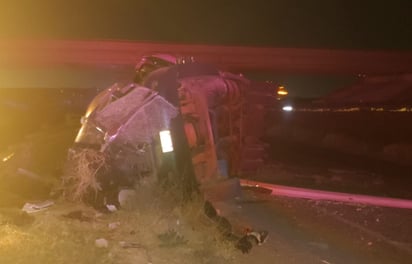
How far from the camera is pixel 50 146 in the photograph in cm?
960

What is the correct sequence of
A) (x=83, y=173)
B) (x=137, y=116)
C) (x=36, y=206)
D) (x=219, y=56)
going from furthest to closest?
(x=219, y=56)
(x=137, y=116)
(x=83, y=173)
(x=36, y=206)

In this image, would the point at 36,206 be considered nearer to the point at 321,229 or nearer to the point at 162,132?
the point at 162,132

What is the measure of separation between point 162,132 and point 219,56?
14924 millimetres

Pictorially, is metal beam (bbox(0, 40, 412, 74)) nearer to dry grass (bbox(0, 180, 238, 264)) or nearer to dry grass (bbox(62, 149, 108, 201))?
dry grass (bbox(62, 149, 108, 201))

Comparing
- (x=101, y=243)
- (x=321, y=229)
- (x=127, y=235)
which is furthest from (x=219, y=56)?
(x=101, y=243)

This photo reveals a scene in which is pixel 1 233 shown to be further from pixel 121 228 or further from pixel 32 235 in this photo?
pixel 121 228

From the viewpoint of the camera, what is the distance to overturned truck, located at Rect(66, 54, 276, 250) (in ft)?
23.9

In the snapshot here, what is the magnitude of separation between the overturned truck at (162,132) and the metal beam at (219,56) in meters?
11.9

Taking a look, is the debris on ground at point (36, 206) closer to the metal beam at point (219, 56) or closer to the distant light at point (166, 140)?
the distant light at point (166, 140)

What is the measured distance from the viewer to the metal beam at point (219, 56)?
20.2m

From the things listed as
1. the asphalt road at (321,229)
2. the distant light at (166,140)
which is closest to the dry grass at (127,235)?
the asphalt road at (321,229)

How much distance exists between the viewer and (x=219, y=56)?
22.2 metres

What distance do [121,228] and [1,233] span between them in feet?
4.25

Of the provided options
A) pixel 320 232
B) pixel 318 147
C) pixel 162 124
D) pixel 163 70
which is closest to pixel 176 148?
pixel 162 124
